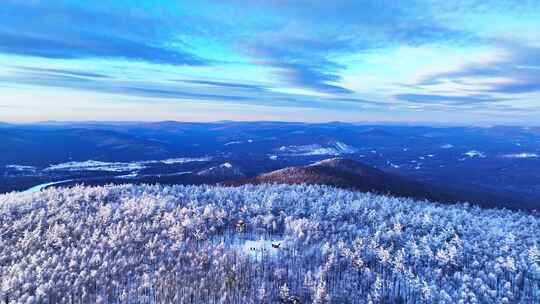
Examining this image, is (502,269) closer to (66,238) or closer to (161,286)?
(161,286)

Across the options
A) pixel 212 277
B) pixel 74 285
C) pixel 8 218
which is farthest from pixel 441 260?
→ pixel 8 218

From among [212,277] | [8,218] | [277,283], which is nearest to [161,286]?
[212,277]

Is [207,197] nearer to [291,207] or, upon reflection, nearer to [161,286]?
[291,207]

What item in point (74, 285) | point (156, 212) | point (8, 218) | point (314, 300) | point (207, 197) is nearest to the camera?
point (314, 300)

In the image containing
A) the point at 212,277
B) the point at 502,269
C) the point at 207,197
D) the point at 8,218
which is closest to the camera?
the point at 212,277

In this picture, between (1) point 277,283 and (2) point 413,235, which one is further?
(2) point 413,235

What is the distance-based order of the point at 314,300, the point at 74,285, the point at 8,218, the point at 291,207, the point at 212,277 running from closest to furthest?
the point at 314,300
the point at 74,285
the point at 212,277
the point at 8,218
the point at 291,207
